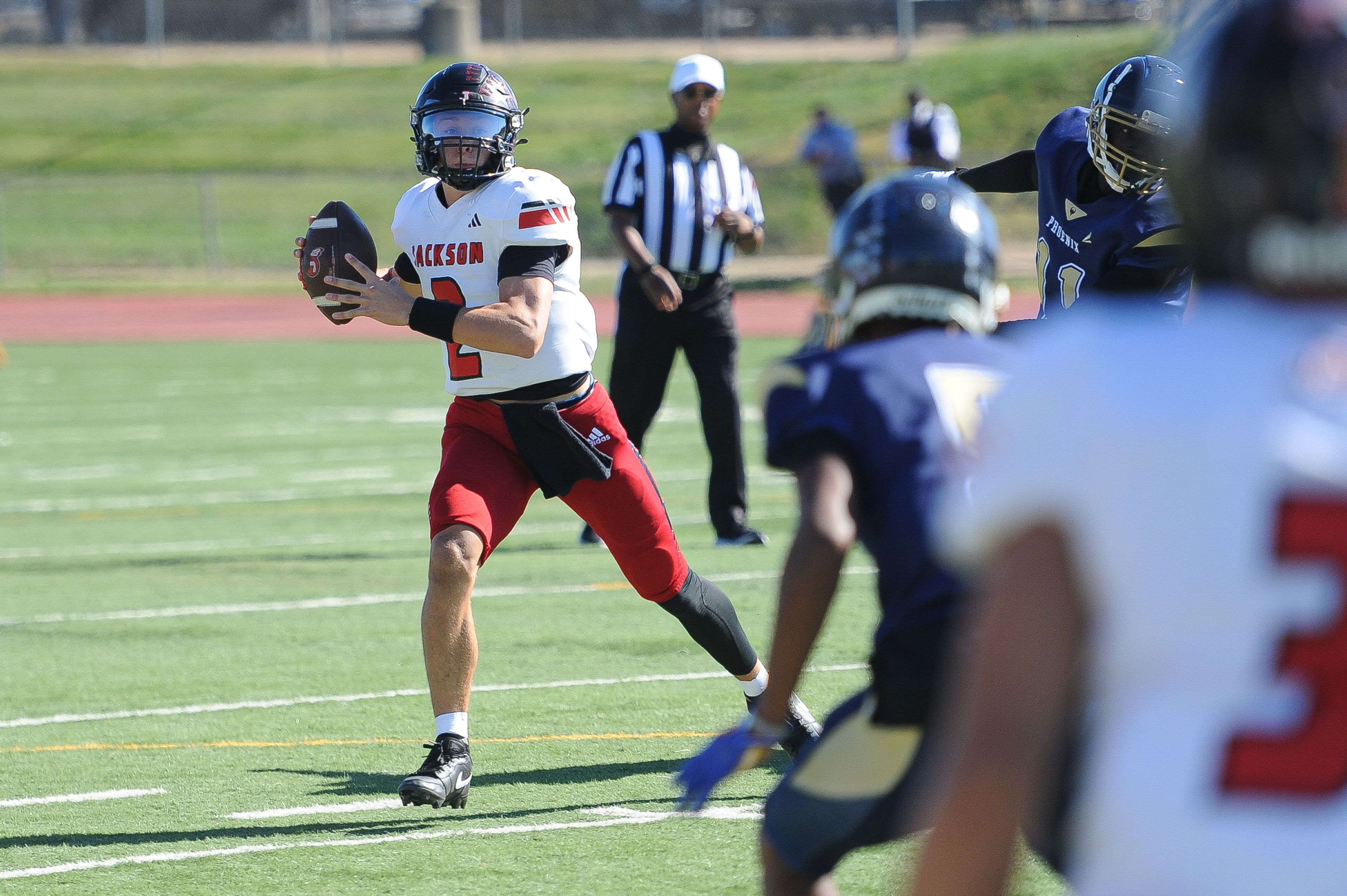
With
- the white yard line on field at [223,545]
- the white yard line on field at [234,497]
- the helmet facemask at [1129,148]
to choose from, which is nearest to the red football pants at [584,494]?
the helmet facemask at [1129,148]

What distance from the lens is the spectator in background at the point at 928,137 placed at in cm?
1839

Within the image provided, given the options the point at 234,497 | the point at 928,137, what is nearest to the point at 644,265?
the point at 234,497

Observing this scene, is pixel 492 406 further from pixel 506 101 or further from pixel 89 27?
pixel 89 27

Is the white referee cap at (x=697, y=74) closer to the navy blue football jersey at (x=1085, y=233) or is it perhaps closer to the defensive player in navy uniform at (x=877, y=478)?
the navy blue football jersey at (x=1085, y=233)

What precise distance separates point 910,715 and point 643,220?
636 cm

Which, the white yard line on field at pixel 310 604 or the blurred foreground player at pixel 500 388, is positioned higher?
the blurred foreground player at pixel 500 388

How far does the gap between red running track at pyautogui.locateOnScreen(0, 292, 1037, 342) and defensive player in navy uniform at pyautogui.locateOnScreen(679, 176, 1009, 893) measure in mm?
17479

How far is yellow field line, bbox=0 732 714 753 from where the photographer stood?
519 centimetres

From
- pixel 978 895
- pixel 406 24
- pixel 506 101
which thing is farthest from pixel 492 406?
pixel 406 24

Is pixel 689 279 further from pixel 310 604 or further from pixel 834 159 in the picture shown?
pixel 834 159

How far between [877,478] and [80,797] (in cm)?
312

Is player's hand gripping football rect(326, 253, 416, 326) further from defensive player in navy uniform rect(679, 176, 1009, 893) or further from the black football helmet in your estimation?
defensive player in navy uniform rect(679, 176, 1009, 893)

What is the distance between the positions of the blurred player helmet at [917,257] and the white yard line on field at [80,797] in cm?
304

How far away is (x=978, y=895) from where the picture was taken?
5.00 ft
